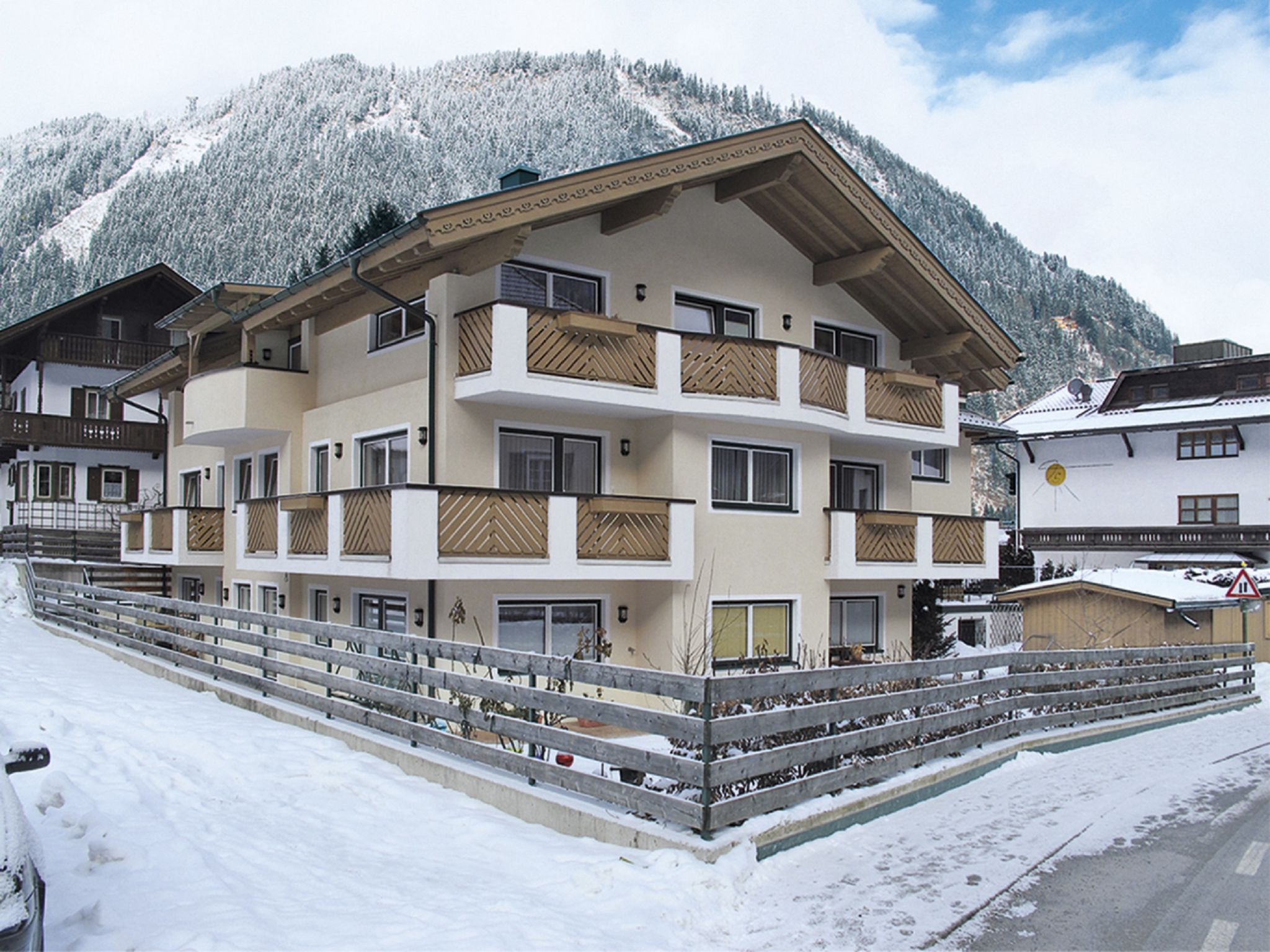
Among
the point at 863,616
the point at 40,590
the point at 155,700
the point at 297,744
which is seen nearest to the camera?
the point at 297,744

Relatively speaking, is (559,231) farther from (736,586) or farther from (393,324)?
(736,586)

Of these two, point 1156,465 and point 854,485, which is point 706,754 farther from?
point 1156,465

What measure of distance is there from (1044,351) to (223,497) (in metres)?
112

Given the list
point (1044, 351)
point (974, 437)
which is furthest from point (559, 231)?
point (1044, 351)

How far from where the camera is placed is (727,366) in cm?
1761

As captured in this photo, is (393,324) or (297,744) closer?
(297,744)

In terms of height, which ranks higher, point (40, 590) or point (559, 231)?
point (559, 231)

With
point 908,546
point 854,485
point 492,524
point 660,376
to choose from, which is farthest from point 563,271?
point 908,546

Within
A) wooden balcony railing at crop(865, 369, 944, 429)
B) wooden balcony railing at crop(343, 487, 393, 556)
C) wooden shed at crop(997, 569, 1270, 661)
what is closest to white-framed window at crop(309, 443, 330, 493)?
wooden balcony railing at crop(343, 487, 393, 556)

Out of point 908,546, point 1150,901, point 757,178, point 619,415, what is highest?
point 757,178

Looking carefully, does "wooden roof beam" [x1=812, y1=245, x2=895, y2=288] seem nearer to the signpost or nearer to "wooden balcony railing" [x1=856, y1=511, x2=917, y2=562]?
"wooden balcony railing" [x1=856, y1=511, x2=917, y2=562]

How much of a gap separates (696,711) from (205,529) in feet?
62.9

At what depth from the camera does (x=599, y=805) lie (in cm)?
776

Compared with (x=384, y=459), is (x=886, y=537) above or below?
below
